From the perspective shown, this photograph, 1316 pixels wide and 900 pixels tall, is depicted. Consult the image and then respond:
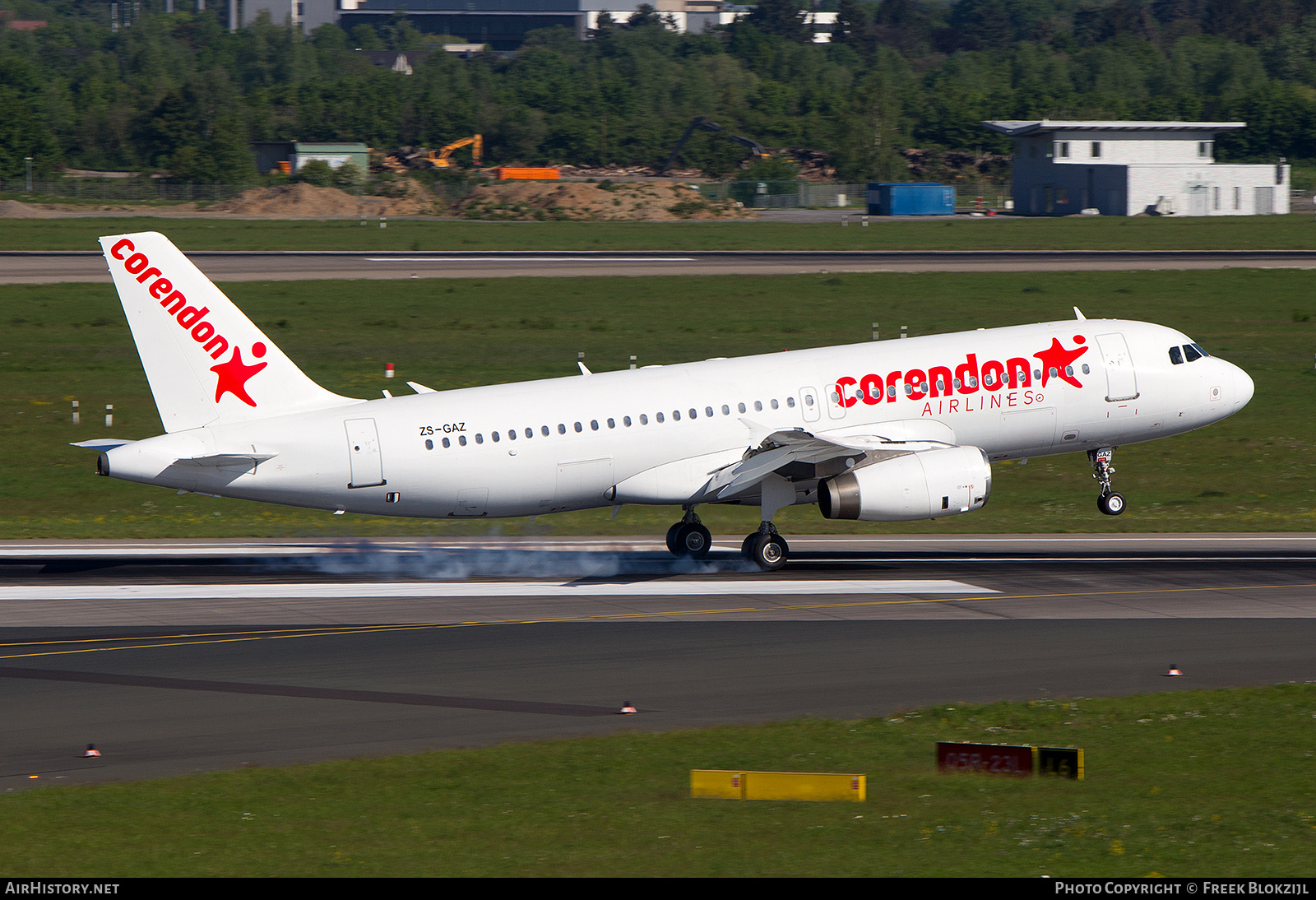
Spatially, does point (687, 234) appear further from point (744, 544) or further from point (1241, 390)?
point (744, 544)

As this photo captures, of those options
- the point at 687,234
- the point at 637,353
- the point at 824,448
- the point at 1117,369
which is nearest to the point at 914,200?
the point at 687,234

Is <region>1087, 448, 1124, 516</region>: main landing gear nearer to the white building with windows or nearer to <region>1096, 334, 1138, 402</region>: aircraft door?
<region>1096, 334, 1138, 402</region>: aircraft door

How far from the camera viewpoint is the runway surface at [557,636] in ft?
82.2

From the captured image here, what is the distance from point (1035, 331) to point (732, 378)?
Answer: 860cm

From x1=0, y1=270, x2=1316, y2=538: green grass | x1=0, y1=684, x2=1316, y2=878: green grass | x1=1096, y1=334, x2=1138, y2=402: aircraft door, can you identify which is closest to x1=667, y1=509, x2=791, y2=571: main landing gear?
x1=0, y1=270, x2=1316, y2=538: green grass

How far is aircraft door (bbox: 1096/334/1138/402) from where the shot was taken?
41.7 meters

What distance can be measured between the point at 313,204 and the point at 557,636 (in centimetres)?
12406

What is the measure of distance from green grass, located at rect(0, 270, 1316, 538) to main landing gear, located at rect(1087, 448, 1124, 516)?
4.86 meters

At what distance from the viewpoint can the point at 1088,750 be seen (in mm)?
22828

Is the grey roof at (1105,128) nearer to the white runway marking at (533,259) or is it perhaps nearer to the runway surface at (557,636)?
the white runway marking at (533,259)

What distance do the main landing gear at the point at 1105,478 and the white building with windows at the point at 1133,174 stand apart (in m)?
109

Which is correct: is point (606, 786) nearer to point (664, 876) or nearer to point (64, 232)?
point (664, 876)

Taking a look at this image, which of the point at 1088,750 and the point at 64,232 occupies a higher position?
the point at 64,232

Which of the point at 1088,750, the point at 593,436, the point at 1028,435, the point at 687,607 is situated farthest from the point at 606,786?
the point at 1028,435
